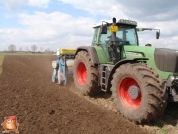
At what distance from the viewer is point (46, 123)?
415 centimetres

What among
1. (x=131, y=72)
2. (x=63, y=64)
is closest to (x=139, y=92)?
(x=131, y=72)

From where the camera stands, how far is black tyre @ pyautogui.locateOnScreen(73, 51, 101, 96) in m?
6.28

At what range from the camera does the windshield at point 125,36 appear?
6191 millimetres

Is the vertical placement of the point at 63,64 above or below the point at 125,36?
below

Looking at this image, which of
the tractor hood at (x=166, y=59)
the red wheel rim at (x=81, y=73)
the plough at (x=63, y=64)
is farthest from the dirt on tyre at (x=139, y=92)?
the plough at (x=63, y=64)

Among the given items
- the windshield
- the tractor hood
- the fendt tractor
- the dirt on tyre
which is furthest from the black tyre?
the tractor hood

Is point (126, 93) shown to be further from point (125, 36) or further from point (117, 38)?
point (125, 36)

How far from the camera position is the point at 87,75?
6531 mm

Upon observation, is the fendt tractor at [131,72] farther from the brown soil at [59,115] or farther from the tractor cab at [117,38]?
the brown soil at [59,115]

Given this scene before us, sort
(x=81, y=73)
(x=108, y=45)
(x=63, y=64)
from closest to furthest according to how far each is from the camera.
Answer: (x=108, y=45)
(x=81, y=73)
(x=63, y=64)

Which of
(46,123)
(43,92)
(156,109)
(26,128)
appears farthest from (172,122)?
(43,92)

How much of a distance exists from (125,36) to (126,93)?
6.59 feet

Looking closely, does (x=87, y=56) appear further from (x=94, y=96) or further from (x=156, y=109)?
(x=156, y=109)

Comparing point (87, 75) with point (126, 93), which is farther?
point (87, 75)
